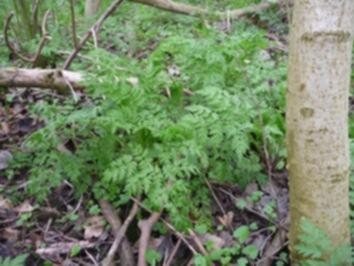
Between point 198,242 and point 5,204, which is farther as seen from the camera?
point 5,204

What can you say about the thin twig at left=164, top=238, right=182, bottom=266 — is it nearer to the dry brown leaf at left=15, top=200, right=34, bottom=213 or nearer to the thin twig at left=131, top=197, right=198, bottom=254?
the thin twig at left=131, top=197, right=198, bottom=254

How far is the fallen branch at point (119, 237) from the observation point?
8.30ft

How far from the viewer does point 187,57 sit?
3.07m

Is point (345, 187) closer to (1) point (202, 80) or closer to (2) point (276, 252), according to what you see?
(2) point (276, 252)

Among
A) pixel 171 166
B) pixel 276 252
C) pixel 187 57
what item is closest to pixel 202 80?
pixel 187 57

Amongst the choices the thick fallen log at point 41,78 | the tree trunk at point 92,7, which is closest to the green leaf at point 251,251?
the thick fallen log at point 41,78

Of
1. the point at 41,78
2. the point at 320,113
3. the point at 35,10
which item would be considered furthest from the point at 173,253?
the point at 35,10

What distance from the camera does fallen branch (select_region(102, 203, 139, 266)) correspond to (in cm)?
253

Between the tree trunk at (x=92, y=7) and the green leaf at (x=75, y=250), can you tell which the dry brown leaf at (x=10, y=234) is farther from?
the tree trunk at (x=92, y=7)

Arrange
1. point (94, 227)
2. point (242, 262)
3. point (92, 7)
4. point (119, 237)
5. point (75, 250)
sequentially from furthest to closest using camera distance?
point (92, 7) → point (94, 227) → point (75, 250) → point (119, 237) → point (242, 262)

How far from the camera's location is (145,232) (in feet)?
8.59

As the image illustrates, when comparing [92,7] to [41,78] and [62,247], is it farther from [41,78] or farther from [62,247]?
[62,247]

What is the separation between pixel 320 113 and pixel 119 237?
1.29m

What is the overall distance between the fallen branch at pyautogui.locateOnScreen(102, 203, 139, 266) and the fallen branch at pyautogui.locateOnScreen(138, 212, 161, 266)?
0.24ft
